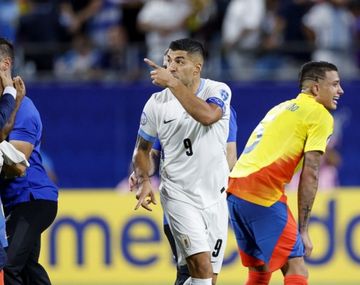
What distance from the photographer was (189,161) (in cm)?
945

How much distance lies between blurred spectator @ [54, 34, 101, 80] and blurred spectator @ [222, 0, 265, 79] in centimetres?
189

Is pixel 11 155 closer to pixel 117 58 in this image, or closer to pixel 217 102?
pixel 217 102

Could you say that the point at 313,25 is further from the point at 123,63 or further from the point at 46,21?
the point at 46,21

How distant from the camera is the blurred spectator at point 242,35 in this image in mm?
16734

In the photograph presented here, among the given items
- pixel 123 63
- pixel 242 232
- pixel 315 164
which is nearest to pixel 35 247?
pixel 242 232

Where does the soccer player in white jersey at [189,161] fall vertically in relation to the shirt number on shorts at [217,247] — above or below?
above

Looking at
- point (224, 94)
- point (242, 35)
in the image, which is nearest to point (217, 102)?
point (224, 94)

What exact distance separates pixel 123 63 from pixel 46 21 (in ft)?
4.35

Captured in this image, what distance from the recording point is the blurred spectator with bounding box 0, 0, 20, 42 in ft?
57.8

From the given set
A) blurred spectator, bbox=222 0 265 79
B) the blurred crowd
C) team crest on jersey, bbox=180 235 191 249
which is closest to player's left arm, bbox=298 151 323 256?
team crest on jersey, bbox=180 235 191 249

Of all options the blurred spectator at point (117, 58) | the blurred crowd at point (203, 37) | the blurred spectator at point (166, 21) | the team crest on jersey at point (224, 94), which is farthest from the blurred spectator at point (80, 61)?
the team crest on jersey at point (224, 94)

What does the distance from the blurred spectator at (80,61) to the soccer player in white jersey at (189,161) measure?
771cm

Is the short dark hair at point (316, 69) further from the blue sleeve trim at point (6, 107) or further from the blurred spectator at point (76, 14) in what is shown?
the blurred spectator at point (76, 14)

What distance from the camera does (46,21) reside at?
17.2 m
